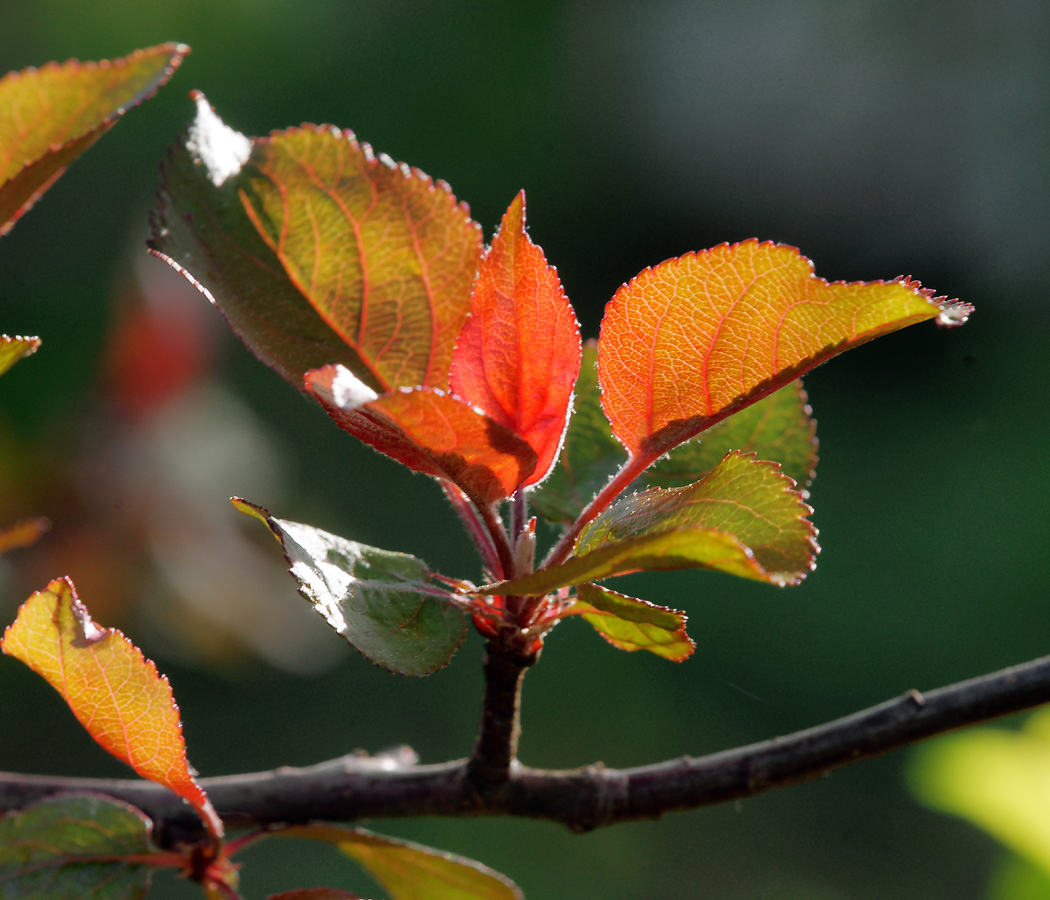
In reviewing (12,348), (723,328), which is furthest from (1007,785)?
(12,348)

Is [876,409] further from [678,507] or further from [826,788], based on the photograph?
[678,507]

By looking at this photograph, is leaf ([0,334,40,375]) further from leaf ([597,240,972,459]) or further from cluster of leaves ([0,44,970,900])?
leaf ([597,240,972,459])

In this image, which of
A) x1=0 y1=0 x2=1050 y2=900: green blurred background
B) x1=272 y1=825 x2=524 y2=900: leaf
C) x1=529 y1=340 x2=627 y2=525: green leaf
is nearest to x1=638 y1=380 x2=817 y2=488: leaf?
x1=529 y1=340 x2=627 y2=525: green leaf

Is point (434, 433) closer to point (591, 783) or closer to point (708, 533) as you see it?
point (708, 533)

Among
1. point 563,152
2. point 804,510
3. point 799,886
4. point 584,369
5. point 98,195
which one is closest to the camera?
point 804,510

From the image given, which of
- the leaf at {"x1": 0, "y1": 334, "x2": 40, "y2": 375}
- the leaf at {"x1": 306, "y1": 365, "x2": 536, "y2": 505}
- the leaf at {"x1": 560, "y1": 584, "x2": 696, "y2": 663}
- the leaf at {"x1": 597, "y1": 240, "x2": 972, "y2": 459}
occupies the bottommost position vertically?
the leaf at {"x1": 0, "y1": 334, "x2": 40, "y2": 375}

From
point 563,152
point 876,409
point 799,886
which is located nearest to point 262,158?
point 799,886

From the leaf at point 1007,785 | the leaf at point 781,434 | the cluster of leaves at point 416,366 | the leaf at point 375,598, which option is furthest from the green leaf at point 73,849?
the leaf at point 1007,785
